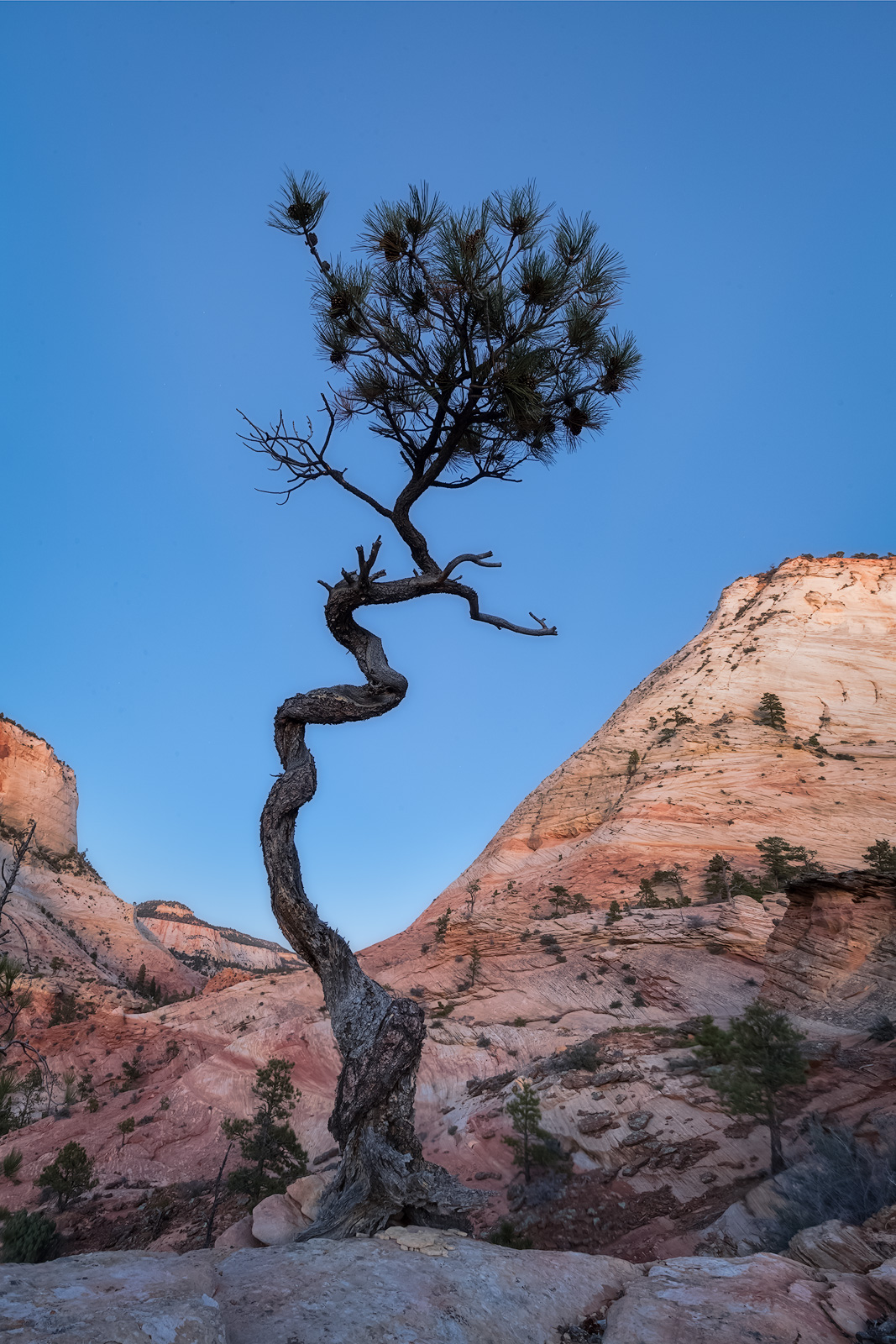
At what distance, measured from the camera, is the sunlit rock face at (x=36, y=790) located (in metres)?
46.7

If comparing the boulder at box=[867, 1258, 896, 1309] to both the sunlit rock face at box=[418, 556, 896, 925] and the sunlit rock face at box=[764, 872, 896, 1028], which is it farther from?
the sunlit rock face at box=[418, 556, 896, 925]

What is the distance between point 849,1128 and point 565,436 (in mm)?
9915

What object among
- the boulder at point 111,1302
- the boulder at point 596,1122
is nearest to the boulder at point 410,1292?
the boulder at point 111,1302

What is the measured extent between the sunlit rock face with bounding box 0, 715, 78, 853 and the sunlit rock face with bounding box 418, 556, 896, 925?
31919mm

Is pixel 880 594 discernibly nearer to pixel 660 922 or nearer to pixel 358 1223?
pixel 660 922

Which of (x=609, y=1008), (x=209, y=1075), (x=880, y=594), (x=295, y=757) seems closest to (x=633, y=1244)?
(x=295, y=757)

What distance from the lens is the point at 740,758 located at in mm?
38500

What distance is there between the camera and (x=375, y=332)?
7598 mm

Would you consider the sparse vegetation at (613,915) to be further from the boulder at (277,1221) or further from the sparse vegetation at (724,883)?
the boulder at (277,1221)

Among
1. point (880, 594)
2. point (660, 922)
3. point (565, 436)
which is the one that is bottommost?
point (660, 922)

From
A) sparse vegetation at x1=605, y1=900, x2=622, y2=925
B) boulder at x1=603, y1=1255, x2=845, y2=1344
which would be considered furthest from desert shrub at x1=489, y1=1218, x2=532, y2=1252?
sparse vegetation at x1=605, y1=900, x2=622, y2=925

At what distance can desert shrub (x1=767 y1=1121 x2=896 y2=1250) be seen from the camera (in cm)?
600

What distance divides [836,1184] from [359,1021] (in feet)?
17.8

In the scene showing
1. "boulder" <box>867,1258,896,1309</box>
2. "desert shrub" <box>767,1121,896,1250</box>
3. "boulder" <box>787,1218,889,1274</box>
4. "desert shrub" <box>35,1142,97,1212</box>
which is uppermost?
"boulder" <box>867,1258,896,1309</box>
